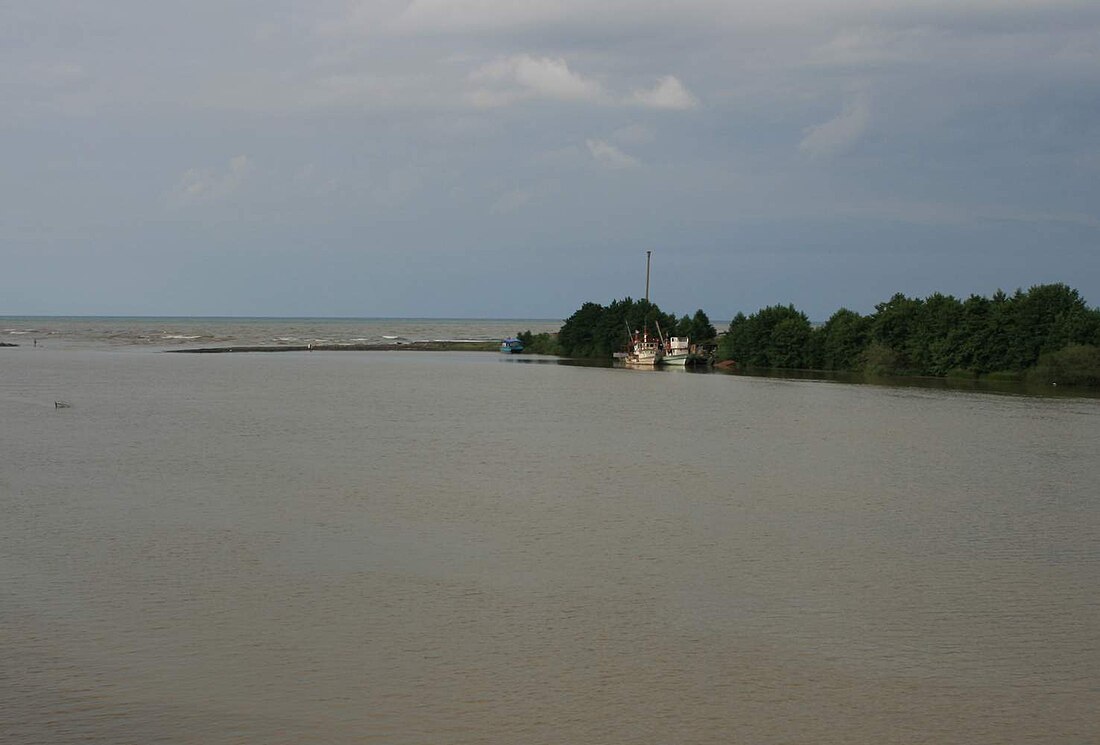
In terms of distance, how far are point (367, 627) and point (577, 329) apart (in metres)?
95.3

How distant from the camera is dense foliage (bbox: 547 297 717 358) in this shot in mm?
94188

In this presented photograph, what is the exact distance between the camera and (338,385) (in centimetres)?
5459

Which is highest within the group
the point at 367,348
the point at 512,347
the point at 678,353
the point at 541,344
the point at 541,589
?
the point at 541,344

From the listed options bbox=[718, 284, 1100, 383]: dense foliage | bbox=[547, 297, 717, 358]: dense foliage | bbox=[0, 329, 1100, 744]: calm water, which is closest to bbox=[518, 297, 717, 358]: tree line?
bbox=[547, 297, 717, 358]: dense foliage

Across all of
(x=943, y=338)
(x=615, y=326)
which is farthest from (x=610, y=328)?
(x=943, y=338)

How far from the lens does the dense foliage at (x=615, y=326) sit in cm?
9419

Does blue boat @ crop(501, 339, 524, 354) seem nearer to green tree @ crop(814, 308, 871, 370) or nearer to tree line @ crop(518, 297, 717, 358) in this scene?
tree line @ crop(518, 297, 717, 358)

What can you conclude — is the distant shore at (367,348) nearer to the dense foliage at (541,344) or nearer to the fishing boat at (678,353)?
the dense foliage at (541,344)

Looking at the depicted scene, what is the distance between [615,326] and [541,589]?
88.5 metres

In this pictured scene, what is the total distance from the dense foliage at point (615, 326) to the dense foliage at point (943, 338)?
968cm

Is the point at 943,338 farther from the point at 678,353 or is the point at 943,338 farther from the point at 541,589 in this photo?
the point at 541,589

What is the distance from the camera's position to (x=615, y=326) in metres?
102

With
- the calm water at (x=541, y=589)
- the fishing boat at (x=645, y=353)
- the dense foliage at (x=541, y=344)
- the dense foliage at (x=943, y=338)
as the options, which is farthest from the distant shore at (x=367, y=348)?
the calm water at (x=541, y=589)

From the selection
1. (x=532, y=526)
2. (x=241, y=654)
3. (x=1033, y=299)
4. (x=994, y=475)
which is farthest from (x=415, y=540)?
(x=1033, y=299)
